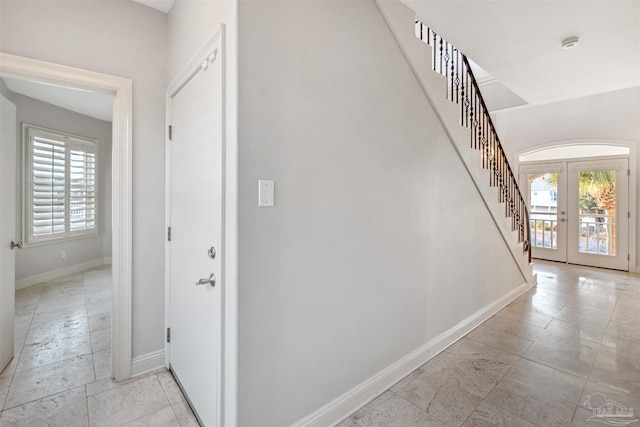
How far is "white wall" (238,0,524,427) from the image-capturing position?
1.35 m

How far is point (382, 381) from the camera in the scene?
1.93 metres

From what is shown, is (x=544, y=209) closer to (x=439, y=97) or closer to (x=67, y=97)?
(x=439, y=97)

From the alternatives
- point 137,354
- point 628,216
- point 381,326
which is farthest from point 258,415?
point 628,216

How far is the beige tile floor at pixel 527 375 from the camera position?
5.69 feet

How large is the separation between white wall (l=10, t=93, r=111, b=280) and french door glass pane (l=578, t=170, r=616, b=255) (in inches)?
348

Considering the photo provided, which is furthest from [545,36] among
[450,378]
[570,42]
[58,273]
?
[58,273]

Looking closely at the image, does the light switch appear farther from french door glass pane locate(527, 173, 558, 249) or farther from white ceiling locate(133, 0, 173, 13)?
french door glass pane locate(527, 173, 558, 249)

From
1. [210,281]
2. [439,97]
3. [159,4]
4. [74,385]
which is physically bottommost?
[74,385]

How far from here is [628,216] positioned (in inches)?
196

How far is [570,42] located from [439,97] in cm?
163

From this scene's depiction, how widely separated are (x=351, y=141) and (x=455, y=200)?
1352 mm

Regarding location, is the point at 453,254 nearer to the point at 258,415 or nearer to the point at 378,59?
the point at 378,59

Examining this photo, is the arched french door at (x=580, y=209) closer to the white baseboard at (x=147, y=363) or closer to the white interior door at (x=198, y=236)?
the white interior door at (x=198, y=236)

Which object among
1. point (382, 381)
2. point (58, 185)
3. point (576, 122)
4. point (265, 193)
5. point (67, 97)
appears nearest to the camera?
point (265, 193)
